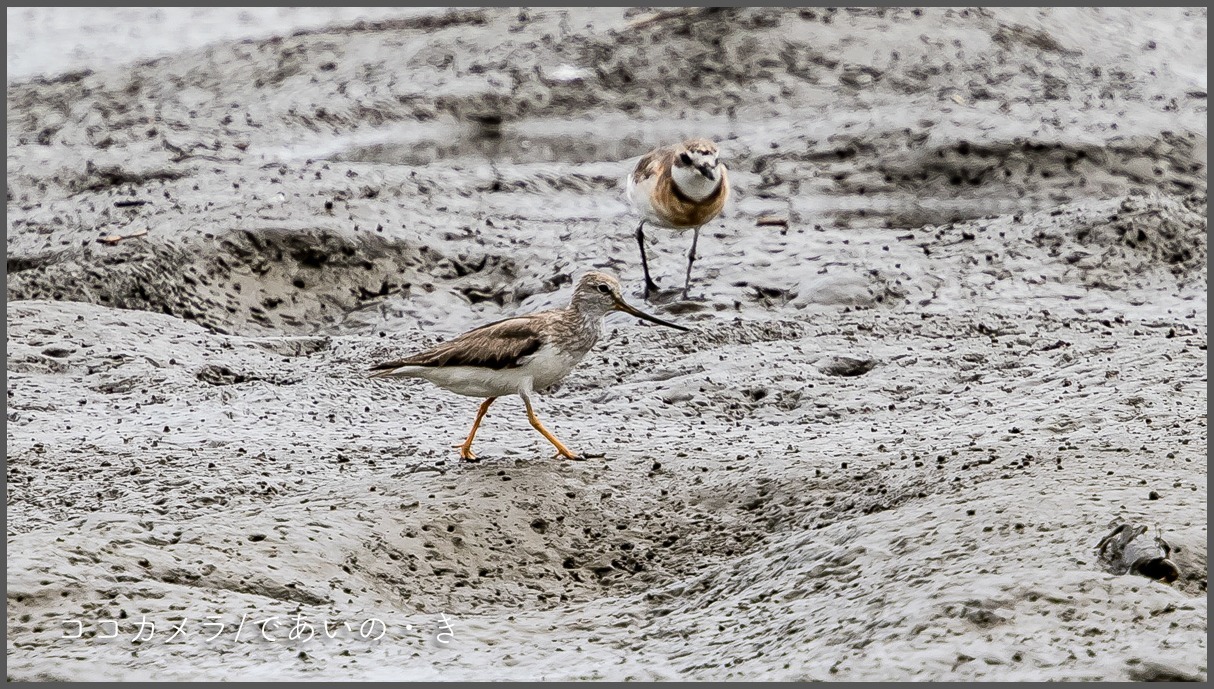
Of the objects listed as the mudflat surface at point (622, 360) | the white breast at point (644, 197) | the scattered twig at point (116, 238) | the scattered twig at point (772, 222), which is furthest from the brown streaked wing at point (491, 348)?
the scattered twig at point (772, 222)

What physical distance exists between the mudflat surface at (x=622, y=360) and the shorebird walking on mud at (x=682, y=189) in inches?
15.2

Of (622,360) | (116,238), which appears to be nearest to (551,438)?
(622,360)

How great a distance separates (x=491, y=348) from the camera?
6270mm

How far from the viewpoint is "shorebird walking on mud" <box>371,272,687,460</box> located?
20.6 feet

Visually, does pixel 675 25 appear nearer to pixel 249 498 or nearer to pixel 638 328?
pixel 638 328

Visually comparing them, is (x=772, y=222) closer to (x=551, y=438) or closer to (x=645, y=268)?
(x=645, y=268)

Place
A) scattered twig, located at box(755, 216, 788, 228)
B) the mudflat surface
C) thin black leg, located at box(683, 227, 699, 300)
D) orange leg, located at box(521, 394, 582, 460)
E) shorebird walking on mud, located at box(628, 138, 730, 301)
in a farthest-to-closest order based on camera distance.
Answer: scattered twig, located at box(755, 216, 788, 228)
thin black leg, located at box(683, 227, 699, 300)
shorebird walking on mud, located at box(628, 138, 730, 301)
orange leg, located at box(521, 394, 582, 460)
the mudflat surface

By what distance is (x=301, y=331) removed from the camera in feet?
29.3

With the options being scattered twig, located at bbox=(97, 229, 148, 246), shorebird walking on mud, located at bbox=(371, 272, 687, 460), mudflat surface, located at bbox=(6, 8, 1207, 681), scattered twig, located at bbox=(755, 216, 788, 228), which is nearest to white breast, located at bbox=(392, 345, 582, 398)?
shorebird walking on mud, located at bbox=(371, 272, 687, 460)

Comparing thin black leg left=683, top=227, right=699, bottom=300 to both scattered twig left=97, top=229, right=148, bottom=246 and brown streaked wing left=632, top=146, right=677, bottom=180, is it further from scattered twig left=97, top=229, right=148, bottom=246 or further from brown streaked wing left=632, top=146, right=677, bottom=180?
scattered twig left=97, top=229, right=148, bottom=246

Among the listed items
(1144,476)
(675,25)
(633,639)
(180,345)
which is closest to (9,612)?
(633,639)

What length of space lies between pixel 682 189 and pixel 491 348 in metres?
3.06

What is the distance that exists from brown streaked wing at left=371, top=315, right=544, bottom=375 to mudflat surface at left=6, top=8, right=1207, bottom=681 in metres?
0.46

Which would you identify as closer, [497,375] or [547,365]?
[497,375]
